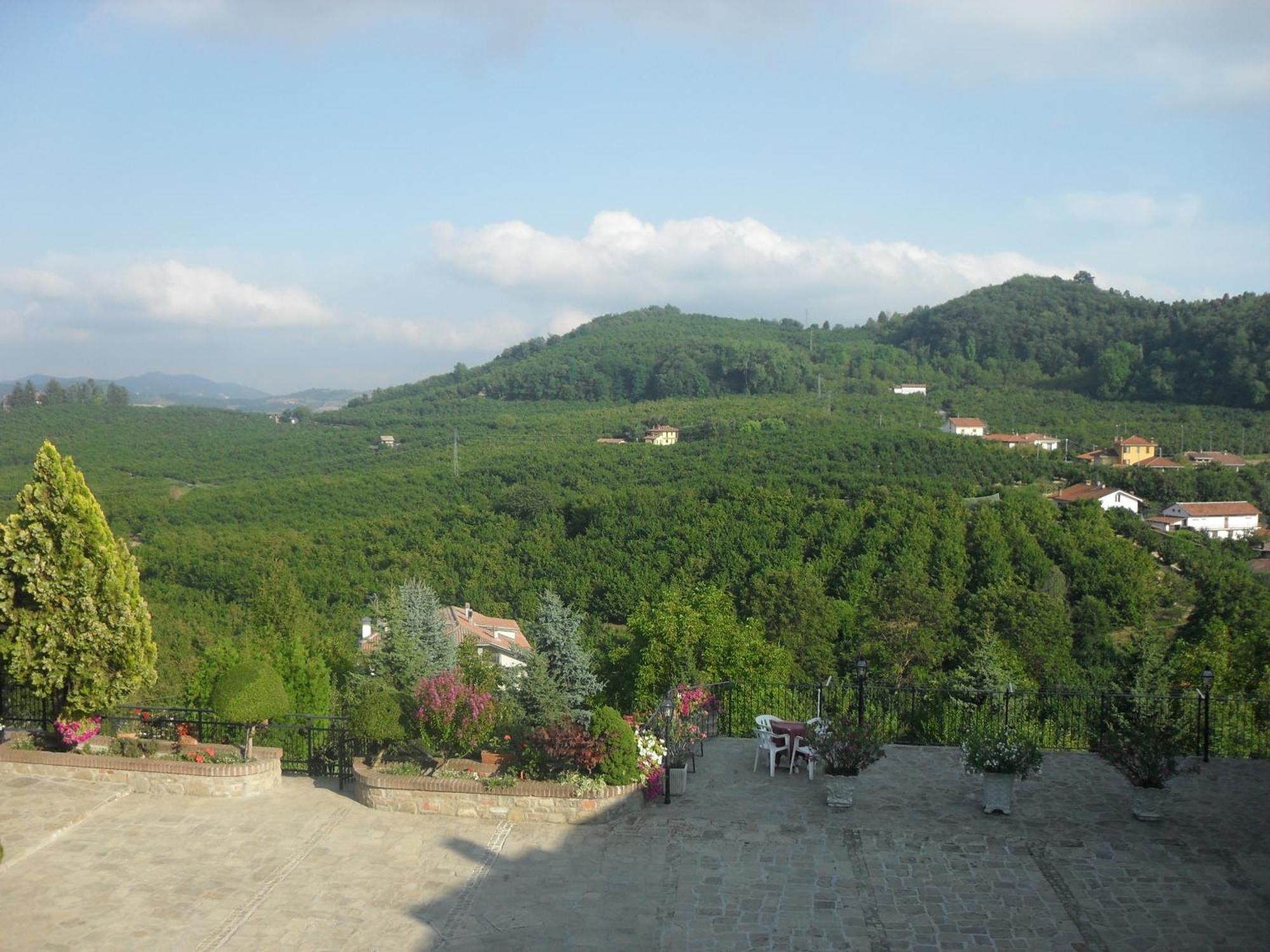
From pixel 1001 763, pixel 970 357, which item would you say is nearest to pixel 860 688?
pixel 1001 763

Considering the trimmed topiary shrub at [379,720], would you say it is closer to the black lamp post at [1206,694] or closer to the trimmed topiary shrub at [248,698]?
the trimmed topiary shrub at [248,698]

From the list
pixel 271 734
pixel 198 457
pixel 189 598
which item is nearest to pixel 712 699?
pixel 271 734

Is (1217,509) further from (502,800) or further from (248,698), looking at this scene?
(248,698)

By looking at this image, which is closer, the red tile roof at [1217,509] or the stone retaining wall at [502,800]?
the stone retaining wall at [502,800]

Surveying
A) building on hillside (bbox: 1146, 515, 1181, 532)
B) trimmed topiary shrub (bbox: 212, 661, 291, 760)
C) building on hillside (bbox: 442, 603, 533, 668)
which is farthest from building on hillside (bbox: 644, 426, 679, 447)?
trimmed topiary shrub (bbox: 212, 661, 291, 760)

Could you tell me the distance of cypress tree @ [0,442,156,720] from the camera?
31.0ft

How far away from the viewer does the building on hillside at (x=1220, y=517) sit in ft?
160

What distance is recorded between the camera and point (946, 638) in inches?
1223

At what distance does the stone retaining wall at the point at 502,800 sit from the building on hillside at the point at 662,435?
2355 inches

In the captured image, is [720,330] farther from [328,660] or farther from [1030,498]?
[328,660]

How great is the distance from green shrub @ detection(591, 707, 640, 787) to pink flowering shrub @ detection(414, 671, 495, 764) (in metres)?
1.03

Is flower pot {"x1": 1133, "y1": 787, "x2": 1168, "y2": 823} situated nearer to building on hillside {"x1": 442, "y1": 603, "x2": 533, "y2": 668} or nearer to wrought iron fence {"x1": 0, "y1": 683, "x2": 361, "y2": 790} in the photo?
wrought iron fence {"x1": 0, "y1": 683, "x2": 361, "y2": 790}

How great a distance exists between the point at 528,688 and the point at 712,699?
2.66 metres

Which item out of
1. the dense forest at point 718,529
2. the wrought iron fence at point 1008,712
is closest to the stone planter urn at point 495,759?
the wrought iron fence at point 1008,712
